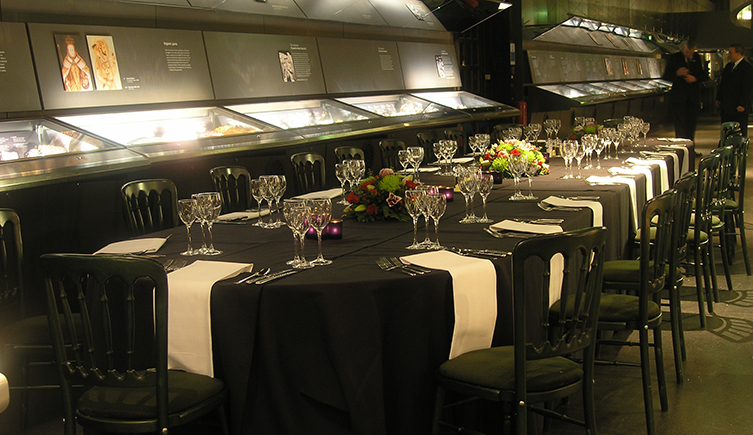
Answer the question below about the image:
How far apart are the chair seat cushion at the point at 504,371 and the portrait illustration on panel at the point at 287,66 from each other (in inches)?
189

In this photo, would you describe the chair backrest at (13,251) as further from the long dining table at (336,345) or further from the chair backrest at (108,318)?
the long dining table at (336,345)

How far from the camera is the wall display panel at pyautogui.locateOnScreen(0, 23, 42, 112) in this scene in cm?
437

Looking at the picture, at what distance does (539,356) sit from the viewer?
2.10 m

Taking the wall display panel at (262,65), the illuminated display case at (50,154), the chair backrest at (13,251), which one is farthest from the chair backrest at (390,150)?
the chair backrest at (13,251)

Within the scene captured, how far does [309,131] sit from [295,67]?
144 centimetres

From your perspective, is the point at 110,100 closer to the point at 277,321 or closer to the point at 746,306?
the point at 277,321

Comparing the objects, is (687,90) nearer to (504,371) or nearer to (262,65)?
(262,65)

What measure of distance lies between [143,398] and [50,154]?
2.13m

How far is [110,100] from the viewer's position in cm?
500

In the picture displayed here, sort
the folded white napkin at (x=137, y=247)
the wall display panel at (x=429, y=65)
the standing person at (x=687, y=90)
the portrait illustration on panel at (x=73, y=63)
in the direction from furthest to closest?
the standing person at (x=687, y=90) < the wall display panel at (x=429, y=65) < the portrait illustration on panel at (x=73, y=63) < the folded white napkin at (x=137, y=247)

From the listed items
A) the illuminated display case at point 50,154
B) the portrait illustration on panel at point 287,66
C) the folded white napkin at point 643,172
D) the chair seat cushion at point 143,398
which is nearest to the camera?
the chair seat cushion at point 143,398

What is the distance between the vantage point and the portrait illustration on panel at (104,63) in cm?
494

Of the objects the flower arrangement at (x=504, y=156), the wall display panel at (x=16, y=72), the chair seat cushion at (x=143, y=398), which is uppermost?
the wall display panel at (x=16, y=72)

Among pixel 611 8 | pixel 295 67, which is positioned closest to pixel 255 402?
pixel 295 67
